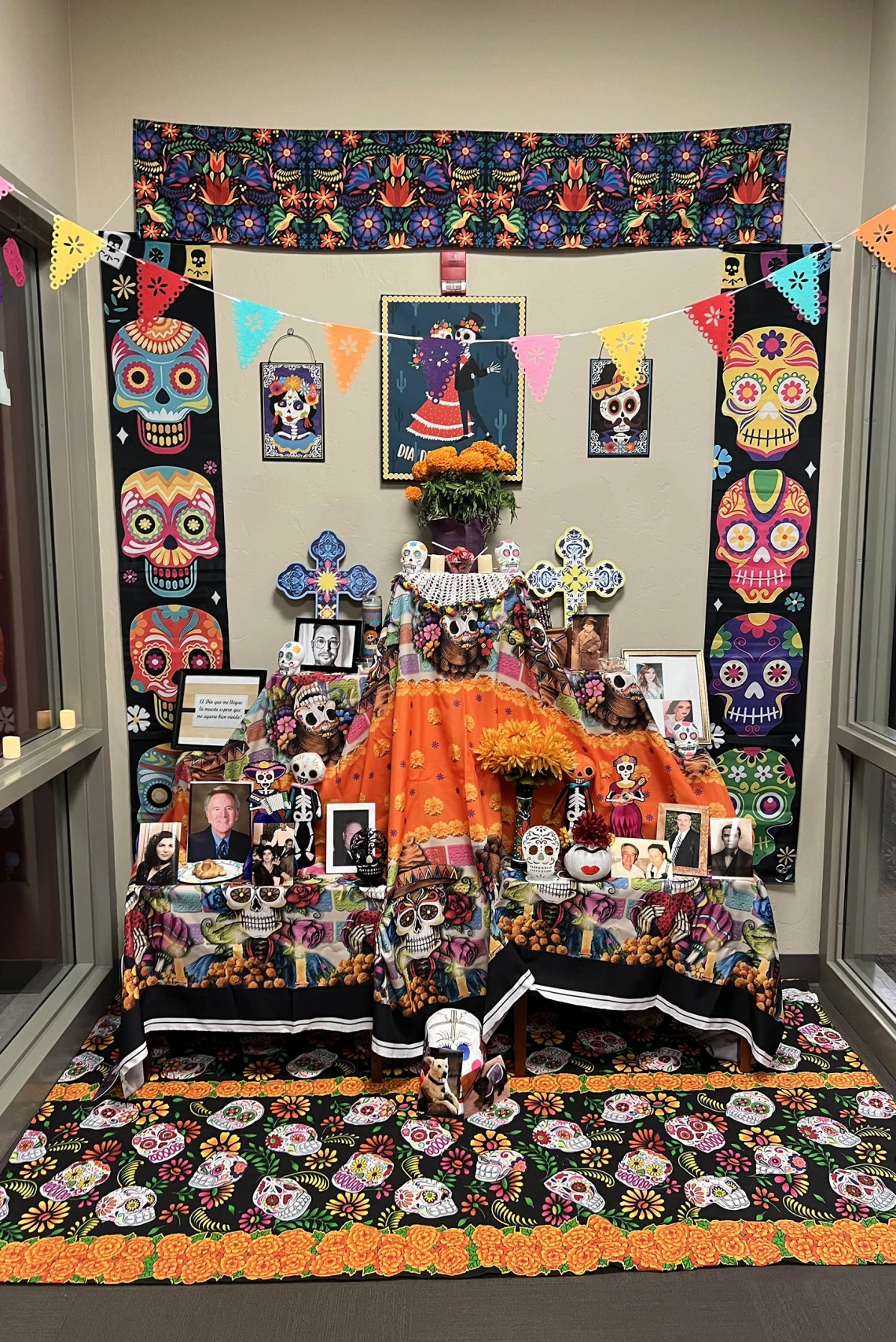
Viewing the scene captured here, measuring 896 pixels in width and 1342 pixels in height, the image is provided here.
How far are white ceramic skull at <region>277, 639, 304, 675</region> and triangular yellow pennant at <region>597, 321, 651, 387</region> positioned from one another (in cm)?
129

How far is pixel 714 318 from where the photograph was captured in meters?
2.73

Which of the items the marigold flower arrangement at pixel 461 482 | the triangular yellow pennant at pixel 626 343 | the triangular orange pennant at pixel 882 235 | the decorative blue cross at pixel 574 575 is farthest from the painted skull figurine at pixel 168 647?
the triangular orange pennant at pixel 882 235

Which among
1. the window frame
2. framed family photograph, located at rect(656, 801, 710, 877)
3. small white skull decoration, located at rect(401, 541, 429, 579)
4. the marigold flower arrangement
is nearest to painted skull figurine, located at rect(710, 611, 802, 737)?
framed family photograph, located at rect(656, 801, 710, 877)

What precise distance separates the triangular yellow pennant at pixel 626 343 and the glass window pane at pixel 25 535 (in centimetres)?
167

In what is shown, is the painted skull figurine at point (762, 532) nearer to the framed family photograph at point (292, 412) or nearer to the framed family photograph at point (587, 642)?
the framed family photograph at point (587, 642)

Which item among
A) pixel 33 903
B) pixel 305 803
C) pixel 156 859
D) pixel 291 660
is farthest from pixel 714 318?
pixel 33 903

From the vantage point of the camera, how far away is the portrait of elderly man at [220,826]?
2.64 meters

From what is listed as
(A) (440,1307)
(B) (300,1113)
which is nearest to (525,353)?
(B) (300,1113)

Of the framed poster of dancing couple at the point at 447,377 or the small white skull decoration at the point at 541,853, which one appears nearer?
the small white skull decoration at the point at 541,853

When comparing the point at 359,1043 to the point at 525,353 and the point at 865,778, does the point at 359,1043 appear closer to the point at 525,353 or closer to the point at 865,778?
the point at 865,778

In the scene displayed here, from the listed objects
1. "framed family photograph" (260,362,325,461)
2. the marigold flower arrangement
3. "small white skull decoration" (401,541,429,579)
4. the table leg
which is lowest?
the table leg

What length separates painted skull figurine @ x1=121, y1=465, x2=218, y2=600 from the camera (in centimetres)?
288

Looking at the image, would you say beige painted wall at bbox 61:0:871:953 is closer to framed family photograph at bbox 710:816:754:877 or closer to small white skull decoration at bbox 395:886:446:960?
framed family photograph at bbox 710:816:754:877

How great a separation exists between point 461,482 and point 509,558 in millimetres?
266
